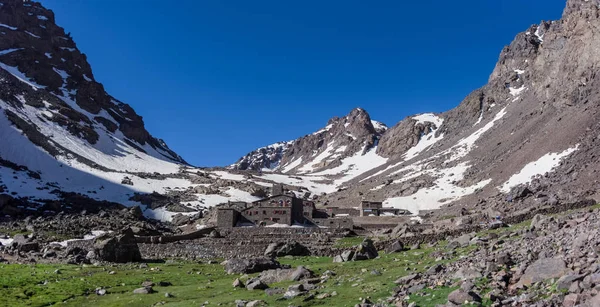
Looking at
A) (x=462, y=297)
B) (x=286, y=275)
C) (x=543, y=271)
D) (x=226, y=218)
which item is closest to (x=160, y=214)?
(x=226, y=218)

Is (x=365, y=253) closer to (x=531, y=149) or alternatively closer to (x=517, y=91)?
(x=531, y=149)

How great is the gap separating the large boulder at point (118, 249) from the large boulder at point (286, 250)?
53.8 ft

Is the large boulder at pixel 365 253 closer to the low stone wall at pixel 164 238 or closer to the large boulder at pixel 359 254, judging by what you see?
the large boulder at pixel 359 254

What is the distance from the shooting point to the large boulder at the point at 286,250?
171 ft

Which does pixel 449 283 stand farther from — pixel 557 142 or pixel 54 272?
pixel 557 142

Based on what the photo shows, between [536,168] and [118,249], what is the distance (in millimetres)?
89930

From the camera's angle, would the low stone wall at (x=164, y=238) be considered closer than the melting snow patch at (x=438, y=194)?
Yes

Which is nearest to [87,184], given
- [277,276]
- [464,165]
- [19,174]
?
[19,174]

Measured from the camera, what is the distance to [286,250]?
5244 centimetres

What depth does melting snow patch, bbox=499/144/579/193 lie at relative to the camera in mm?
95938

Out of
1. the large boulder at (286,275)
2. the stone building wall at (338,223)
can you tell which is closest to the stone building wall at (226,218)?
the stone building wall at (338,223)

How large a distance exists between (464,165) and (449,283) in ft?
432

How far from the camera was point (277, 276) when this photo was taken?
31.3 meters

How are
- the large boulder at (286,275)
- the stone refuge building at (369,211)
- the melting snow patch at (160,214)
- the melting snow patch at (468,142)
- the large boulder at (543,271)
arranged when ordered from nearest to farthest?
Answer: the large boulder at (543,271) → the large boulder at (286,275) → the stone refuge building at (369,211) → the melting snow patch at (160,214) → the melting snow patch at (468,142)
